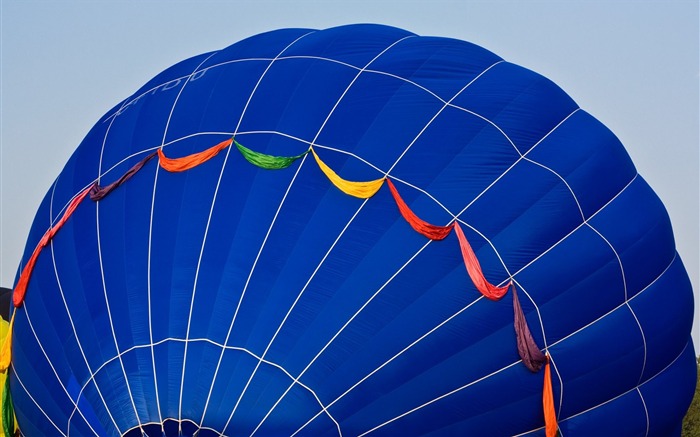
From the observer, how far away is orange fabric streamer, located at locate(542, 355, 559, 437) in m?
12.7

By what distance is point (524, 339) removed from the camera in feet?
41.0

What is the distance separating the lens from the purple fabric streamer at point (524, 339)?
1249 centimetres

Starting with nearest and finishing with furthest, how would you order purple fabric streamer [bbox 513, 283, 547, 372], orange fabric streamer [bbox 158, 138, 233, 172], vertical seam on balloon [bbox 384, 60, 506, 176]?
purple fabric streamer [bbox 513, 283, 547, 372]
vertical seam on balloon [bbox 384, 60, 506, 176]
orange fabric streamer [bbox 158, 138, 233, 172]

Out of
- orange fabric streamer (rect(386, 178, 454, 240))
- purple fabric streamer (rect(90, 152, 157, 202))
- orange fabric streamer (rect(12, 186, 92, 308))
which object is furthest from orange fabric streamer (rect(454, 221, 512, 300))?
orange fabric streamer (rect(12, 186, 92, 308))

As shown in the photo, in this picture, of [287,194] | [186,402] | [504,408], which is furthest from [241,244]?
[504,408]

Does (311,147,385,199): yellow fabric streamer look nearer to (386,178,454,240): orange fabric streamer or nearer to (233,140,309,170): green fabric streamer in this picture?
(386,178,454,240): orange fabric streamer

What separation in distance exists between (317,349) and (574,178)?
3052mm

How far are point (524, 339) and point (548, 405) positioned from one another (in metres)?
0.67

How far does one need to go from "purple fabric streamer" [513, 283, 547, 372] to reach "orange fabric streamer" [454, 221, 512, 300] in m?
0.18

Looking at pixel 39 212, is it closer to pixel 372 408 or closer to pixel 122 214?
pixel 122 214

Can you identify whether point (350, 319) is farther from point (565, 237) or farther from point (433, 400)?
point (565, 237)

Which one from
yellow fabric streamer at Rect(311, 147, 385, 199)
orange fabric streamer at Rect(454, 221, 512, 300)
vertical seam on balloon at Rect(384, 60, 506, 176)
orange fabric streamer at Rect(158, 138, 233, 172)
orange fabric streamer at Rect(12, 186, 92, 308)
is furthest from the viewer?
orange fabric streamer at Rect(12, 186, 92, 308)

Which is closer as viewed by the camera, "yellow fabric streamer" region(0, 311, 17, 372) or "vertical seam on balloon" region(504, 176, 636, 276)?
"vertical seam on balloon" region(504, 176, 636, 276)

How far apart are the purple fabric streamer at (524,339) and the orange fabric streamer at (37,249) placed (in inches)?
168
